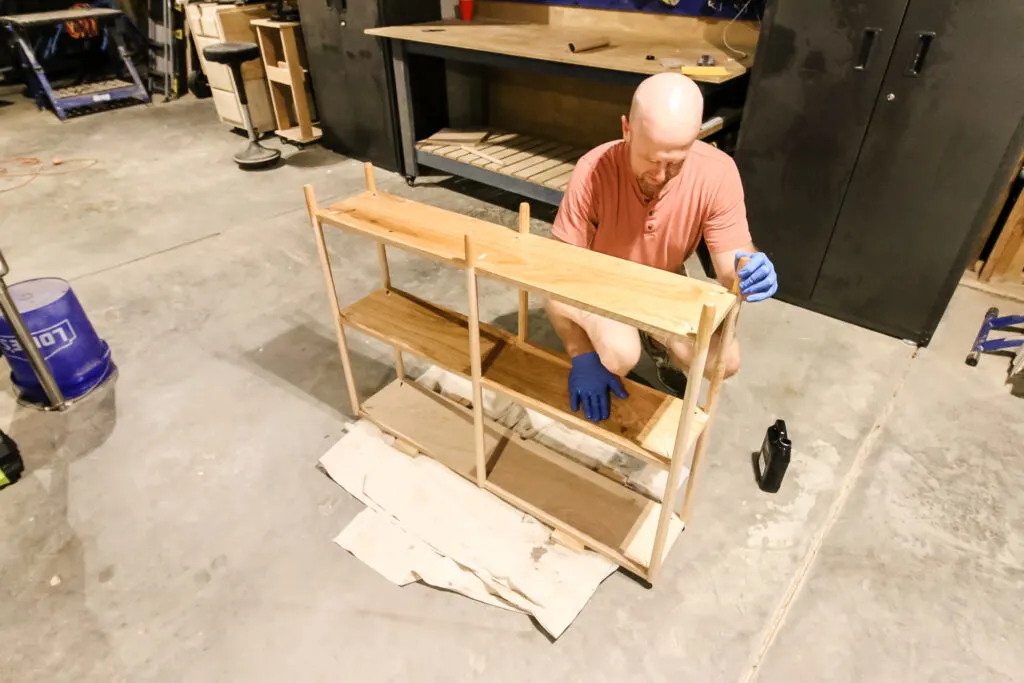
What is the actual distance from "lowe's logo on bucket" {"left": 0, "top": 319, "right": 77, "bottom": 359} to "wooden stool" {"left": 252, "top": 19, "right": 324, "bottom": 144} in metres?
2.75

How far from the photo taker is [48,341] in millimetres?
2023

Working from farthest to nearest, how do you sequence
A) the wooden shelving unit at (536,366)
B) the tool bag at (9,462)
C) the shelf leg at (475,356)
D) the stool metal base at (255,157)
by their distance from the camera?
the stool metal base at (255,157) < the tool bag at (9,462) < the shelf leg at (475,356) < the wooden shelving unit at (536,366)

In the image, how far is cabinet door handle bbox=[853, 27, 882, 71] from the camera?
2.01m

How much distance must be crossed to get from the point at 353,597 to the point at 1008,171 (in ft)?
7.90

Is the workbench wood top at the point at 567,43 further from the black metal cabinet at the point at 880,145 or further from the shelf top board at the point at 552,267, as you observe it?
the shelf top board at the point at 552,267

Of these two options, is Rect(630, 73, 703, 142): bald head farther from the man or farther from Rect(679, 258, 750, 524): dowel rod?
Rect(679, 258, 750, 524): dowel rod

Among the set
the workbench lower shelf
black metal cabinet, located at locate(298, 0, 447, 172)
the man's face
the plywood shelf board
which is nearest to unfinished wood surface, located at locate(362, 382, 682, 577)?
the man's face

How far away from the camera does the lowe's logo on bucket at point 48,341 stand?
2.00 metres

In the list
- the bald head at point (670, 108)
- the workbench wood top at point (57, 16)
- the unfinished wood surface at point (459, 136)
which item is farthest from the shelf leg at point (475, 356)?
the workbench wood top at point (57, 16)

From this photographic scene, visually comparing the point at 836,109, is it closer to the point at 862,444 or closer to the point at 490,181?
the point at 862,444

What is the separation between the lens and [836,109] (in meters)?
2.18

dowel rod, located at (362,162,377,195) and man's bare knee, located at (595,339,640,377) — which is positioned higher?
dowel rod, located at (362,162,377,195)

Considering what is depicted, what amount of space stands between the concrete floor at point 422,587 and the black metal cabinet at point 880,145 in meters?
0.25

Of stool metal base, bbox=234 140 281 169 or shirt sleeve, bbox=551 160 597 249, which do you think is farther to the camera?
stool metal base, bbox=234 140 281 169
